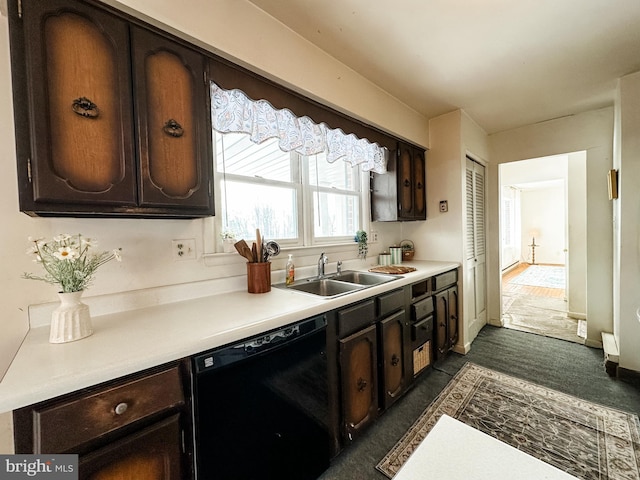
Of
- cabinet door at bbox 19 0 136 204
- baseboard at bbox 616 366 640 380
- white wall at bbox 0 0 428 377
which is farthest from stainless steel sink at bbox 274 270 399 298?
baseboard at bbox 616 366 640 380

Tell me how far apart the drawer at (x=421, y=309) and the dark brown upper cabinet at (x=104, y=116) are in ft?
5.50

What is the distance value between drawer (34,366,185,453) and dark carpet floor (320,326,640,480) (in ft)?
3.53

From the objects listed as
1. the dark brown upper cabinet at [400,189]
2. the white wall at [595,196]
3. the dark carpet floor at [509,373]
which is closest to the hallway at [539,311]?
the dark carpet floor at [509,373]

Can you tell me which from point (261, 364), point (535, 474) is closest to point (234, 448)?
point (261, 364)

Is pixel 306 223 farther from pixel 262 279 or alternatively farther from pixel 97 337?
pixel 97 337

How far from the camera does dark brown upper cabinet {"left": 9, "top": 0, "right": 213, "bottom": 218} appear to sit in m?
0.88

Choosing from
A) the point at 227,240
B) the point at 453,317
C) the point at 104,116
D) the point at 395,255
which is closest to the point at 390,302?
the point at 395,255

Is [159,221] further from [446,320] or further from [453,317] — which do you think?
[453,317]

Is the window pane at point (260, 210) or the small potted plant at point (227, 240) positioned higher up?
the window pane at point (260, 210)

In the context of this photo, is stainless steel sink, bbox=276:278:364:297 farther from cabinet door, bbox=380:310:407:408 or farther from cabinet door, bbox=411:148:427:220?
cabinet door, bbox=411:148:427:220

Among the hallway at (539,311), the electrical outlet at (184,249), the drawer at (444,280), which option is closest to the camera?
the electrical outlet at (184,249)

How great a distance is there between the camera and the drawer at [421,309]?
2.06 m

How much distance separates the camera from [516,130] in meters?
3.25

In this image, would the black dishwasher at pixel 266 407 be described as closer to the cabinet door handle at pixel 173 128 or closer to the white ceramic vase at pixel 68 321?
the white ceramic vase at pixel 68 321
